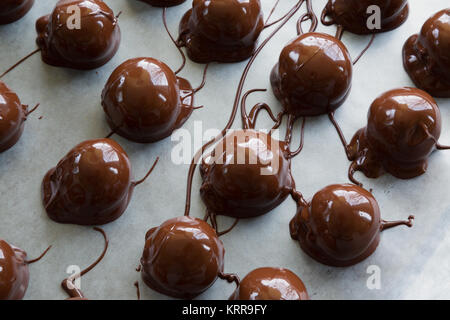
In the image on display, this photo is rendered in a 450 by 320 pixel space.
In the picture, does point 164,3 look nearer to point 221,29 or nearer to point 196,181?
point 221,29

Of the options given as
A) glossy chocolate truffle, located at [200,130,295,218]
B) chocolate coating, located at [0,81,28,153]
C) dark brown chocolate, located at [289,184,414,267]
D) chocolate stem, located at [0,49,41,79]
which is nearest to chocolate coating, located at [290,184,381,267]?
dark brown chocolate, located at [289,184,414,267]

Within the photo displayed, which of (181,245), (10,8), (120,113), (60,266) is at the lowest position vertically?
(60,266)

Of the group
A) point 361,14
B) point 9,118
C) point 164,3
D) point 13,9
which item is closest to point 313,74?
point 361,14

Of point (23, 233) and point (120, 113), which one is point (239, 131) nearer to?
point (120, 113)

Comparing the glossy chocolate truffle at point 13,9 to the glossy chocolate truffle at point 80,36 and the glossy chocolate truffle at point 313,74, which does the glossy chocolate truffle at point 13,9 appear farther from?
the glossy chocolate truffle at point 313,74

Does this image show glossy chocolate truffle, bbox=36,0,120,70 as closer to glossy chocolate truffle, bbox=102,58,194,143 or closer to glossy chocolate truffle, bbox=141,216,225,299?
glossy chocolate truffle, bbox=102,58,194,143

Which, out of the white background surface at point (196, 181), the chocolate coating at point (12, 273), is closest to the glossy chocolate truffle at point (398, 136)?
the white background surface at point (196, 181)

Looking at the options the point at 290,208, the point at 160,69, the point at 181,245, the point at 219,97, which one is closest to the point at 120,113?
the point at 160,69
